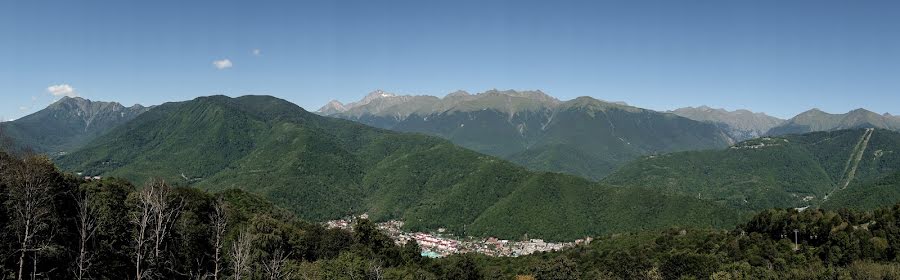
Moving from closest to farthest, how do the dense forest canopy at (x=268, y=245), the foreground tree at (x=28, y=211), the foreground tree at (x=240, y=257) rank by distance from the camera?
the foreground tree at (x=28, y=211), the foreground tree at (x=240, y=257), the dense forest canopy at (x=268, y=245)

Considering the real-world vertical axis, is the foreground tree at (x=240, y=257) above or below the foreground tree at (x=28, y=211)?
below

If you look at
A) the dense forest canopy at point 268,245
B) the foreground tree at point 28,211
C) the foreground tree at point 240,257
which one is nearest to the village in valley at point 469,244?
the dense forest canopy at point 268,245

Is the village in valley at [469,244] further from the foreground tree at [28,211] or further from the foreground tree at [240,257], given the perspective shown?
the foreground tree at [28,211]

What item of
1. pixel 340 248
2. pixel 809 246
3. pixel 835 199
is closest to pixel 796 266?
pixel 809 246

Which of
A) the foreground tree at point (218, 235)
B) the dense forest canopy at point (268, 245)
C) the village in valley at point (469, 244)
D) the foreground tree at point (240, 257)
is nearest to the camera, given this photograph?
the foreground tree at point (240, 257)

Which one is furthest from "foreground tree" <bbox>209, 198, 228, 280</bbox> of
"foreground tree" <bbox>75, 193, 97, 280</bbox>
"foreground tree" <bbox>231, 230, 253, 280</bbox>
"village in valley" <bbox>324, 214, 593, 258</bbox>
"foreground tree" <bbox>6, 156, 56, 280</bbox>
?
"village in valley" <bbox>324, 214, 593, 258</bbox>

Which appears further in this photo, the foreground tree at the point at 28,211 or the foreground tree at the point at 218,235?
the foreground tree at the point at 218,235

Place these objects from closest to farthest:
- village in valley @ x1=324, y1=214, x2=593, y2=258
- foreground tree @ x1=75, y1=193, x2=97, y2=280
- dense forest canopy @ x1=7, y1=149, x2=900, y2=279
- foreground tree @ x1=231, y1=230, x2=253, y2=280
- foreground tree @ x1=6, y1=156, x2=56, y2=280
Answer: foreground tree @ x1=75, y1=193, x2=97, y2=280
foreground tree @ x1=6, y1=156, x2=56, y2=280
foreground tree @ x1=231, y1=230, x2=253, y2=280
dense forest canopy @ x1=7, y1=149, x2=900, y2=279
village in valley @ x1=324, y1=214, x2=593, y2=258

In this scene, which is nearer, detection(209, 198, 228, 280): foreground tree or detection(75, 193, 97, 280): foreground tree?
detection(75, 193, 97, 280): foreground tree

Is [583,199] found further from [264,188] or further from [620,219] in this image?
[264,188]

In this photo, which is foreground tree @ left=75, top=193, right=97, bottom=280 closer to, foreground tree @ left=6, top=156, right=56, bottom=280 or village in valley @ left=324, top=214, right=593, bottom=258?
foreground tree @ left=6, top=156, right=56, bottom=280

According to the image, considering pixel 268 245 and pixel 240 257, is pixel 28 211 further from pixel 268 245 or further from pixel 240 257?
pixel 268 245
